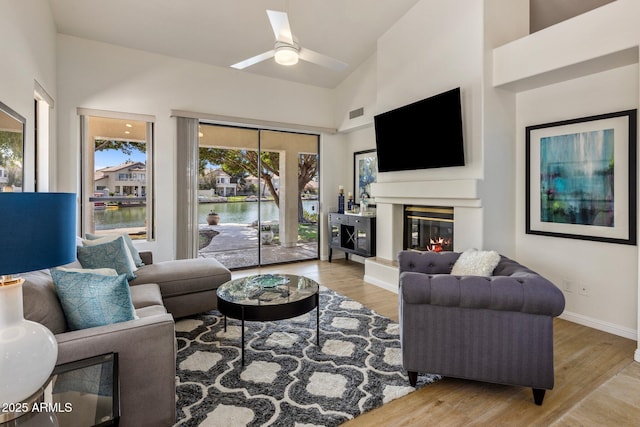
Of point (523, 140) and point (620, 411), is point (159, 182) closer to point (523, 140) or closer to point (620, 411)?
point (523, 140)

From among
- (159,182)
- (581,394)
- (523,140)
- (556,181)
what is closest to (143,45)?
(159,182)

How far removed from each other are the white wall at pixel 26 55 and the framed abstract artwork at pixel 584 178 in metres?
4.56

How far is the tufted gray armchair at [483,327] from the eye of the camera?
6.30 ft

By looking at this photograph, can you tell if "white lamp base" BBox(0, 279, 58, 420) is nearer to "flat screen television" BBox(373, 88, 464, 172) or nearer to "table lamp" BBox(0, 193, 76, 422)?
"table lamp" BBox(0, 193, 76, 422)

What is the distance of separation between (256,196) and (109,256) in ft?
9.65

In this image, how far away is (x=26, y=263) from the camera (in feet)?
3.42

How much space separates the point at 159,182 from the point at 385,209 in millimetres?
3180

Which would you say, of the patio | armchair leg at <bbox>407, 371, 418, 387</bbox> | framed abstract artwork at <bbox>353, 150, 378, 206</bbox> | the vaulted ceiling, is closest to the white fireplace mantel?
framed abstract artwork at <bbox>353, 150, 378, 206</bbox>

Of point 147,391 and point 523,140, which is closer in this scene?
point 147,391

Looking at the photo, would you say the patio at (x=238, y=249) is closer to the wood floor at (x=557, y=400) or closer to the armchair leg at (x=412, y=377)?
the armchair leg at (x=412, y=377)

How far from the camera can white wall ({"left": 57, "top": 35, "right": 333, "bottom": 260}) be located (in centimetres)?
409

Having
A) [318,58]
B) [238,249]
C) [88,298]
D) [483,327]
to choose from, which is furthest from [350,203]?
[88,298]

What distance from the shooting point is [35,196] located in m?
1.07

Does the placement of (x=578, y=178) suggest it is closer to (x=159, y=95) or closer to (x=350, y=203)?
(x=350, y=203)
